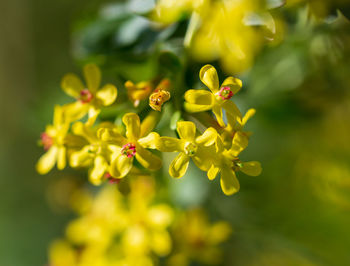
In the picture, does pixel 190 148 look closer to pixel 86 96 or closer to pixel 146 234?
pixel 86 96

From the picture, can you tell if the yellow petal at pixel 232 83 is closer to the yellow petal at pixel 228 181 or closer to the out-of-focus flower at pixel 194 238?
the yellow petal at pixel 228 181

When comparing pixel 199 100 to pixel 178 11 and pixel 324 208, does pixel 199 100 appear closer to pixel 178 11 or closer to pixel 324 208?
pixel 178 11

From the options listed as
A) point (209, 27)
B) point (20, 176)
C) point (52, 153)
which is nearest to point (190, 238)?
point (52, 153)

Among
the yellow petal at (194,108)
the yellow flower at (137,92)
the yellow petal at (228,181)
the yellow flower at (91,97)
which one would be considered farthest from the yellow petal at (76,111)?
the yellow petal at (228,181)

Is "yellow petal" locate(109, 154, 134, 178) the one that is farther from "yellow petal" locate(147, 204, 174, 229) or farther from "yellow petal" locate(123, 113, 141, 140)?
"yellow petal" locate(147, 204, 174, 229)

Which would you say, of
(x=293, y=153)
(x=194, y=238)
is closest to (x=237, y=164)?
(x=194, y=238)

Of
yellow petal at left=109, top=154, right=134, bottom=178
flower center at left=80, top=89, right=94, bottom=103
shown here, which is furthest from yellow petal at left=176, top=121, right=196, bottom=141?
flower center at left=80, top=89, right=94, bottom=103
